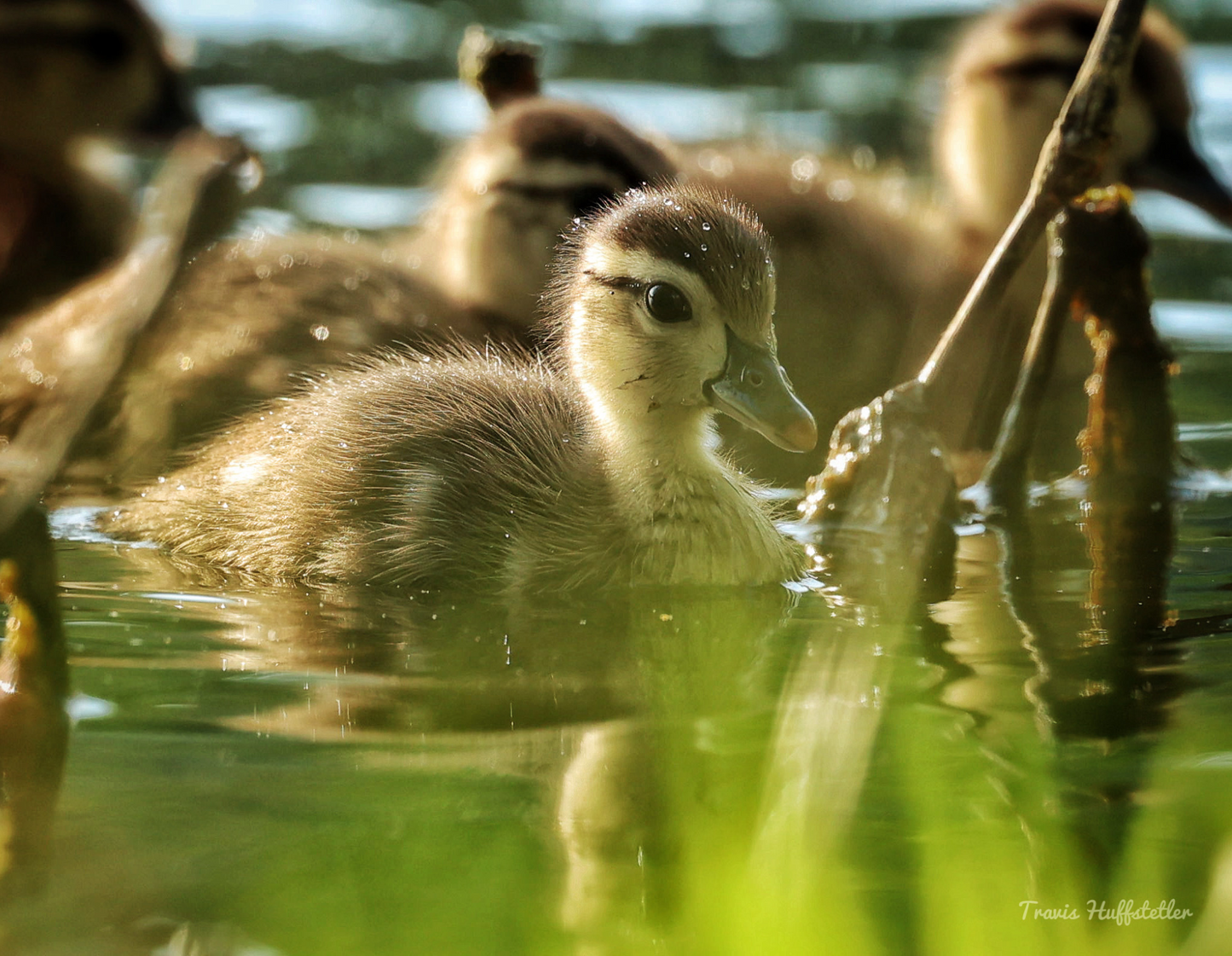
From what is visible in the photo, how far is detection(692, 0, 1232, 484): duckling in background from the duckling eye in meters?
1.11

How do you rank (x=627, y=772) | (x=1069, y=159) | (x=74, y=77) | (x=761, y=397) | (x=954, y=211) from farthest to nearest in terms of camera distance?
(x=74, y=77), (x=954, y=211), (x=1069, y=159), (x=761, y=397), (x=627, y=772)

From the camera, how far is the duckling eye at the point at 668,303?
3584 mm

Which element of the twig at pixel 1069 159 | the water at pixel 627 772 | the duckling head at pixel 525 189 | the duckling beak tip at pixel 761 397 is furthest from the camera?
the duckling head at pixel 525 189

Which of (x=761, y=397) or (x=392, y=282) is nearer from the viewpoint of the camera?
(x=761, y=397)

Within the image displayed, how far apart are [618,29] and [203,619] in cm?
675

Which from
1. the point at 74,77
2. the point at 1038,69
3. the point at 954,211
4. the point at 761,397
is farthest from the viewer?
the point at 74,77

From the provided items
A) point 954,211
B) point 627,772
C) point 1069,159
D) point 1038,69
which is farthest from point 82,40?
point 627,772

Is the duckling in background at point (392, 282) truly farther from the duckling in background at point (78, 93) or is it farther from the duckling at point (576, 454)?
the duckling in background at point (78, 93)

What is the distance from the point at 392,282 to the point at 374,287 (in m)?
0.10

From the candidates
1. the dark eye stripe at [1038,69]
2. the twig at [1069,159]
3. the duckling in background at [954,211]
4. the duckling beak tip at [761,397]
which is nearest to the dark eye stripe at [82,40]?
the duckling in background at [954,211]

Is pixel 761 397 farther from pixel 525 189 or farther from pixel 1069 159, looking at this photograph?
pixel 525 189

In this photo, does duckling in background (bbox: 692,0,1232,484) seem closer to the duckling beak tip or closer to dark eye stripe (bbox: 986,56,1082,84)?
dark eye stripe (bbox: 986,56,1082,84)

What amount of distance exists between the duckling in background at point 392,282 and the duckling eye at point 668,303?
92 centimetres

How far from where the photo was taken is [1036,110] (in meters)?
5.82
